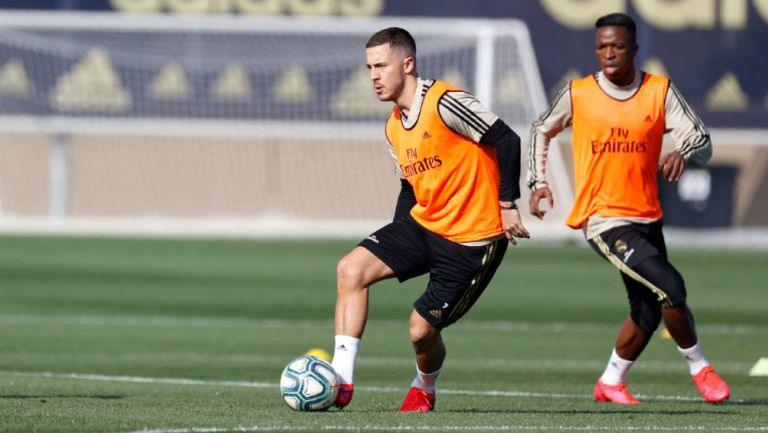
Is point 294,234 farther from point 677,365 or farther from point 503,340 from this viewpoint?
point 677,365

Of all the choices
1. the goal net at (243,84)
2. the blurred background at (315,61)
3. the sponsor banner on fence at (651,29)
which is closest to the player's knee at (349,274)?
the goal net at (243,84)

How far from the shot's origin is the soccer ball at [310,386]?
8.20 m

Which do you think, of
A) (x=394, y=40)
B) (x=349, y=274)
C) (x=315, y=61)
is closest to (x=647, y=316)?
(x=349, y=274)

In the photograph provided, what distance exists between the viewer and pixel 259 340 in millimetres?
15336

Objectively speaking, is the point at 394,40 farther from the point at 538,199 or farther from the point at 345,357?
the point at 345,357

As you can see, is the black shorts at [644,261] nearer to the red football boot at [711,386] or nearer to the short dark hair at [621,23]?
the red football boot at [711,386]

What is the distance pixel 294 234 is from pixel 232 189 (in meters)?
3.99

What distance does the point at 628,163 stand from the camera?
9430mm

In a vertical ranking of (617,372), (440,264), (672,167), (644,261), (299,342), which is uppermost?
(672,167)

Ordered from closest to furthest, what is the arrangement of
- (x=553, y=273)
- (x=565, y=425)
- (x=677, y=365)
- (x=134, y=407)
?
1. (x=565, y=425)
2. (x=134, y=407)
3. (x=677, y=365)
4. (x=553, y=273)

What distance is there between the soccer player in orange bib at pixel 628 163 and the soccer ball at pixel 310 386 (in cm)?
169

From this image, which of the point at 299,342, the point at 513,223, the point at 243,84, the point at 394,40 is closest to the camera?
the point at 513,223

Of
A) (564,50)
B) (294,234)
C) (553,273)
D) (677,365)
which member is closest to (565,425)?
(677,365)

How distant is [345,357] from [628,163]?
221 cm
